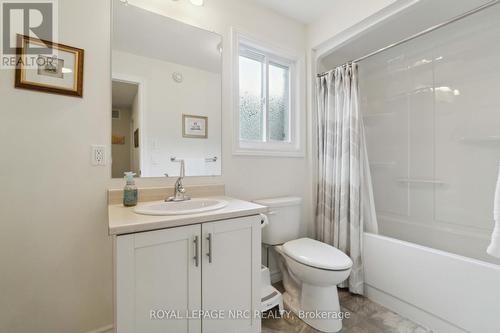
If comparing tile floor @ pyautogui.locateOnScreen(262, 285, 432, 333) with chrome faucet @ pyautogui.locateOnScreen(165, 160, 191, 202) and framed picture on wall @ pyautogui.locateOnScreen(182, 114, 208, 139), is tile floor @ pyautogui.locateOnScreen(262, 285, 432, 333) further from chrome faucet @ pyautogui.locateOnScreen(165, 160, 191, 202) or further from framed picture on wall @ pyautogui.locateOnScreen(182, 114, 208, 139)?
framed picture on wall @ pyautogui.locateOnScreen(182, 114, 208, 139)

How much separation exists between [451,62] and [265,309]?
8.63 feet

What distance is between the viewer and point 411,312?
1457 millimetres

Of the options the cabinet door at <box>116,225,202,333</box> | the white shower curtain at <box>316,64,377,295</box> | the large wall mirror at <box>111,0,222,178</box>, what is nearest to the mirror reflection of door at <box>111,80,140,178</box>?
the large wall mirror at <box>111,0,222,178</box>

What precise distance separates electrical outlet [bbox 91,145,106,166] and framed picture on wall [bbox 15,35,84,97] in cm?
31

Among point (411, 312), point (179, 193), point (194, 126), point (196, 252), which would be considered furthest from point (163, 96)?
point (411, 312)

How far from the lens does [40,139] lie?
3.67ft

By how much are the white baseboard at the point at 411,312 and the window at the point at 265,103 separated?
1.30 metres

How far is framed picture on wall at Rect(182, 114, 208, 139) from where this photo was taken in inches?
61.1

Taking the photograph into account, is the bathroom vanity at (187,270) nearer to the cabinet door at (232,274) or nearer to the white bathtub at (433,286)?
the cabinet door at (232,274)

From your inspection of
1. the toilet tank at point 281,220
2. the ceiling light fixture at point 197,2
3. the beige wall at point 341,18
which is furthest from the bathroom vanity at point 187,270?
the beige wall at point 341,18

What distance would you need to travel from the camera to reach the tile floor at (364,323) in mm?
1376

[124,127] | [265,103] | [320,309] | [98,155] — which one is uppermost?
[265,103]

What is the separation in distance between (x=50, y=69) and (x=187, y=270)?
128 cm

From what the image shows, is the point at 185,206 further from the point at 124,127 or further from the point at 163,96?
the point at 163,96
